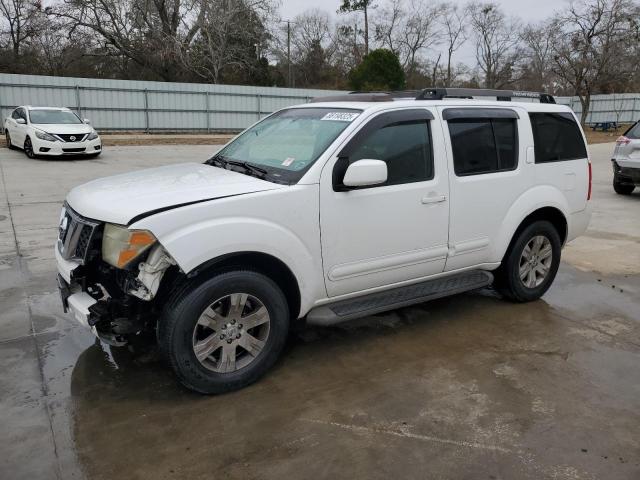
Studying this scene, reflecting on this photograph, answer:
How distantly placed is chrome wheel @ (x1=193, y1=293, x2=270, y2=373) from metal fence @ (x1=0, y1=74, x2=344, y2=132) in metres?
23.2

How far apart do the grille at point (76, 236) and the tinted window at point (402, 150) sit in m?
1.81

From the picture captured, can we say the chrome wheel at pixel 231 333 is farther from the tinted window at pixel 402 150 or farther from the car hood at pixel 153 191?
the tinted window at pixel 402 150

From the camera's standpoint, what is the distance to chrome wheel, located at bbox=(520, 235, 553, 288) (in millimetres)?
5043

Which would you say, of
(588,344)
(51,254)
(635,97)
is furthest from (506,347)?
(635,97)

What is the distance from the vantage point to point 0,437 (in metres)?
3.02

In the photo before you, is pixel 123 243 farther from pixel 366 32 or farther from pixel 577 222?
pixel 366 32

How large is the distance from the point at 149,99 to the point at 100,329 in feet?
79.5

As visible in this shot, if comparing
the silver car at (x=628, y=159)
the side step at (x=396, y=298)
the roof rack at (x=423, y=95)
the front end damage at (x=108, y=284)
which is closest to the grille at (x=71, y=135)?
the roof rack at (x=423, y=95)

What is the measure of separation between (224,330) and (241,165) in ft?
4.36

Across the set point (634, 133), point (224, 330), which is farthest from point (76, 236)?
point (634, 133)

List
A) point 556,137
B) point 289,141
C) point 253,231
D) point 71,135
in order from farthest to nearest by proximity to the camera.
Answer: point 71,135
point 556,137
point 289,141
point 253,231

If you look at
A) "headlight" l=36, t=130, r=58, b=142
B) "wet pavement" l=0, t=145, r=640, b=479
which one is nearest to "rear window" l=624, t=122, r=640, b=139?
"wet pavement" l=0, t=145, r=640, b=479

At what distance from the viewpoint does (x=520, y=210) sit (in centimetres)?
475

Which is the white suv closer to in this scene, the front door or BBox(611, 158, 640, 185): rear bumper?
the front door
